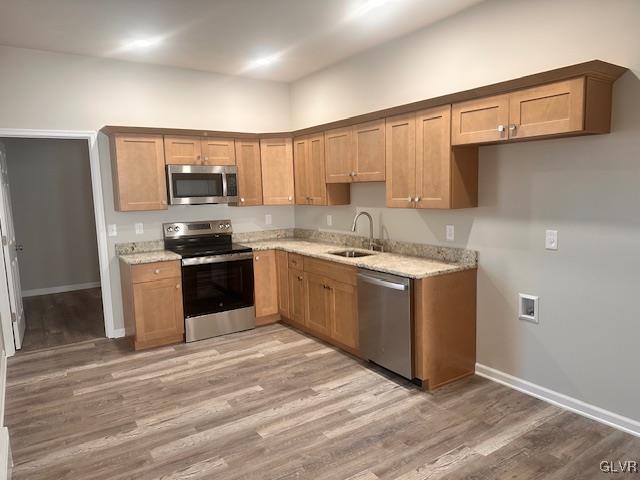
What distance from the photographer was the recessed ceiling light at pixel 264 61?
4458 mm

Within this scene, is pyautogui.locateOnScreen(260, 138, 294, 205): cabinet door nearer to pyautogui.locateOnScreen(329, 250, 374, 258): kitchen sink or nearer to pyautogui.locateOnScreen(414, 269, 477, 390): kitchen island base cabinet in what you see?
pyautogui.locateOnScreen(329, 250, 374, 258): kitchen sink

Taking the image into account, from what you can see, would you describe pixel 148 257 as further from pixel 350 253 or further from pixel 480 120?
pixel 480 120

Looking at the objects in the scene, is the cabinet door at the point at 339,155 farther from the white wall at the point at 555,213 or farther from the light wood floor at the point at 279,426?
the light wood floor at the point at 279,426

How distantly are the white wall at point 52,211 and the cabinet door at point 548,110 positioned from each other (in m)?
6.29

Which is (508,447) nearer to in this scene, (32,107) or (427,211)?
(427,211)

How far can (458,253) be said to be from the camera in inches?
140

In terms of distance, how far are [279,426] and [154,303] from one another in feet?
6.52

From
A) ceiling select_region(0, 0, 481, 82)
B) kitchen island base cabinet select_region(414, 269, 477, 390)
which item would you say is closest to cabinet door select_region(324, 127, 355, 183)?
ceiling select_region(0, 0, 481, 82)

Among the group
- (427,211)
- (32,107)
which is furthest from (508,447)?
(32,107)

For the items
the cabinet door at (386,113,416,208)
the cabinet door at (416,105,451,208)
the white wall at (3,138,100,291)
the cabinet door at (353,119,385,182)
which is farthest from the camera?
the white wall at (3,138,100,291)


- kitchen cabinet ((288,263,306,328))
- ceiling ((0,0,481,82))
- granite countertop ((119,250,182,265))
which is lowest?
kitchen cabinet ((288,263,306,328))

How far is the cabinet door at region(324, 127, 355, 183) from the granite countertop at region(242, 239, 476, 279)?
0.74m

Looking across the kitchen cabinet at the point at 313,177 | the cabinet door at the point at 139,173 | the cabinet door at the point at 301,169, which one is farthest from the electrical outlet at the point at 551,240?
the cabinet door at the point at 139,173

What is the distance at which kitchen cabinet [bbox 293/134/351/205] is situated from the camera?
4613 mm
